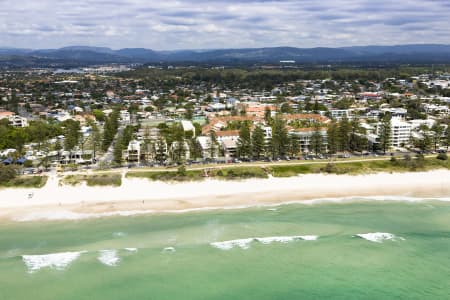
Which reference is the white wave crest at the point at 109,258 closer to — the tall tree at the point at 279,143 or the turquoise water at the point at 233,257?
the turquoise water at the point at 233,257

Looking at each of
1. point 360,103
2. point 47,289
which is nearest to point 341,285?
A: point 47,289

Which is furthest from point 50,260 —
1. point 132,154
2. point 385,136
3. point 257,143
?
point 385,136

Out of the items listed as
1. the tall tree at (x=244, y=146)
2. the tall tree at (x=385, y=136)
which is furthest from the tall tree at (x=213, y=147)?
the tall tree at (x=385, y=136)

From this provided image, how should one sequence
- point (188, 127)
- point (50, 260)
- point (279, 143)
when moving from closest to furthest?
1. point (50, 260)
2. point (279, 143)
3. point (188, 127)

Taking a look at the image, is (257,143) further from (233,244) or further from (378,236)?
(233,244)

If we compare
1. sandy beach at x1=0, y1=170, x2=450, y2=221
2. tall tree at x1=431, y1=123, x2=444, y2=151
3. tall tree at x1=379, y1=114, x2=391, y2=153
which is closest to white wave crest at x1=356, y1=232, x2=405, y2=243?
sandy beach at x1=0, y1=170, x2=450, y2=221

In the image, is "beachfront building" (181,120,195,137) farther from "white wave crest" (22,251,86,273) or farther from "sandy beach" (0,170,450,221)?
"white wave crest" (22,251,86,273)
